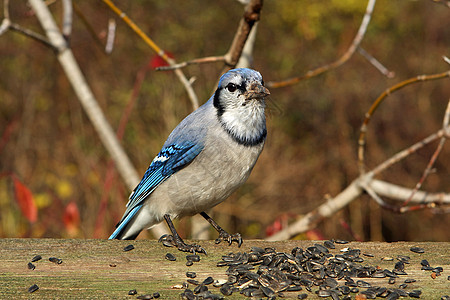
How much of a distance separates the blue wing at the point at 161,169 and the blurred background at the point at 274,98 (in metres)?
2.97

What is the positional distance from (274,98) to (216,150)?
4085 mm

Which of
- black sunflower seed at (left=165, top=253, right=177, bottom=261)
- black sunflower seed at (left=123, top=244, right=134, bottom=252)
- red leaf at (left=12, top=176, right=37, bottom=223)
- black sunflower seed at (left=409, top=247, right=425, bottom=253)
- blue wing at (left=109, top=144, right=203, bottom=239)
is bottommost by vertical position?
red leaf at (left=12, top=176, right=37, bottom=223)

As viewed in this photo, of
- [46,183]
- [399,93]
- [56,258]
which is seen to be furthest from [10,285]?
[399,93]

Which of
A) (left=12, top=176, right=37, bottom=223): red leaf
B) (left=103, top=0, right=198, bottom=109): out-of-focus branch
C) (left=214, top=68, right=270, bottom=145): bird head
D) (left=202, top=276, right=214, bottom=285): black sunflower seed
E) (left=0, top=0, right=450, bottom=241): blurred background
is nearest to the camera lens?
(left=202, top=276, right=214, bottom=285): black sunflower seed

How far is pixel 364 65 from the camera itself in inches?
319

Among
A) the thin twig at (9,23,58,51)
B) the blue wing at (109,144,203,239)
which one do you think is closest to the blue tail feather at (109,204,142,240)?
the blue wing at (109,144,203,239)

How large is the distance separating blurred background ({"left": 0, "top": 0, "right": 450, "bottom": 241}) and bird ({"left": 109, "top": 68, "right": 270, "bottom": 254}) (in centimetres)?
321

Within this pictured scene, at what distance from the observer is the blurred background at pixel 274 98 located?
24.3 ft

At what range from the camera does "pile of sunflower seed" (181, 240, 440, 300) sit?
2.50m

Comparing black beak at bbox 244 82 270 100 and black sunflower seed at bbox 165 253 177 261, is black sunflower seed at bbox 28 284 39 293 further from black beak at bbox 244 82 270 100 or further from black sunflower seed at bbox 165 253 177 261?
black beak at bbox 244 82 270 100

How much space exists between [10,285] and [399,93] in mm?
6145

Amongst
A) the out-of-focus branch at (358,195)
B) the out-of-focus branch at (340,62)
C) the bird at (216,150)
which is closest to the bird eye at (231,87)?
the bird at (216,150)

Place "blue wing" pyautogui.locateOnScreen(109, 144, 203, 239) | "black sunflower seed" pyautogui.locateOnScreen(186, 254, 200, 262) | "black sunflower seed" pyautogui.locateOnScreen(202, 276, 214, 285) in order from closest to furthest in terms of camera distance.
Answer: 1. "black sunflower seed" pyautogui.locateOnScreen(202, 276, 214, 285)
2. "black sunflower seed" pyautogui.locateOnScreen(186, 254, 200, 262)
3. "blue wing" pyautogui.locateOnScreen(109, 144, 203, 239)

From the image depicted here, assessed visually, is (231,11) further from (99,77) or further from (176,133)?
(176,133)
